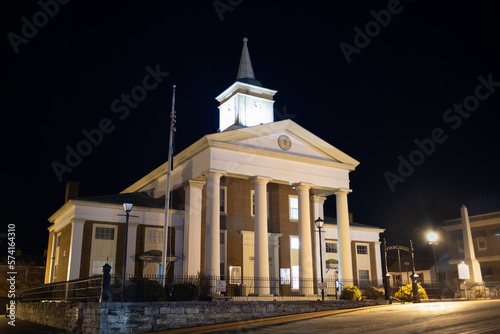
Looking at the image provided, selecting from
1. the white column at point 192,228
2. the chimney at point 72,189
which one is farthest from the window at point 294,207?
the chimney at point 72,189

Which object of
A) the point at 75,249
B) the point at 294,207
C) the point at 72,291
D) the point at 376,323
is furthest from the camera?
the point at 294,207

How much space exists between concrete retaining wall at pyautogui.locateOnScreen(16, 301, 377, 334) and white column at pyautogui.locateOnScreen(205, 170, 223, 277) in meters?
6.58

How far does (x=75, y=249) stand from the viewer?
32656 millimetres

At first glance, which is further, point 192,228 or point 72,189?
point 72,189

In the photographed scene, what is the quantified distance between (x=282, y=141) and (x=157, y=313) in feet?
58.3

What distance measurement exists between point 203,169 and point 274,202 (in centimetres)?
776

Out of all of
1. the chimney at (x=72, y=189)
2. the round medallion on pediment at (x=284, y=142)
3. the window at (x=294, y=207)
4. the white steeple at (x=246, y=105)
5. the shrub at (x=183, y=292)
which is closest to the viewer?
the shrub at (x=183, y=292)

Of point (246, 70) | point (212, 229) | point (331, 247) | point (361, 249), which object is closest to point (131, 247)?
point (212, 229)

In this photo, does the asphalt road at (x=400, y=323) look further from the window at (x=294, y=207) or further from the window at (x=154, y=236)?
the window at (x=154, y=236)

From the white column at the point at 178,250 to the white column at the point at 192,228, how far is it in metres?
0.96

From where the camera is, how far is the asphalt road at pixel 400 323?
16.8 meters

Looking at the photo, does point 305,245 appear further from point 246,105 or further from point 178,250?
point 246,105

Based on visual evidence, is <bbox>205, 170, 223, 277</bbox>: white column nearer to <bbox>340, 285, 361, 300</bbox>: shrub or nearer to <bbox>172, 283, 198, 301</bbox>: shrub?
<bbox>172, 283, 198, 301</bbox>: shrub

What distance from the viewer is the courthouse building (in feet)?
106
